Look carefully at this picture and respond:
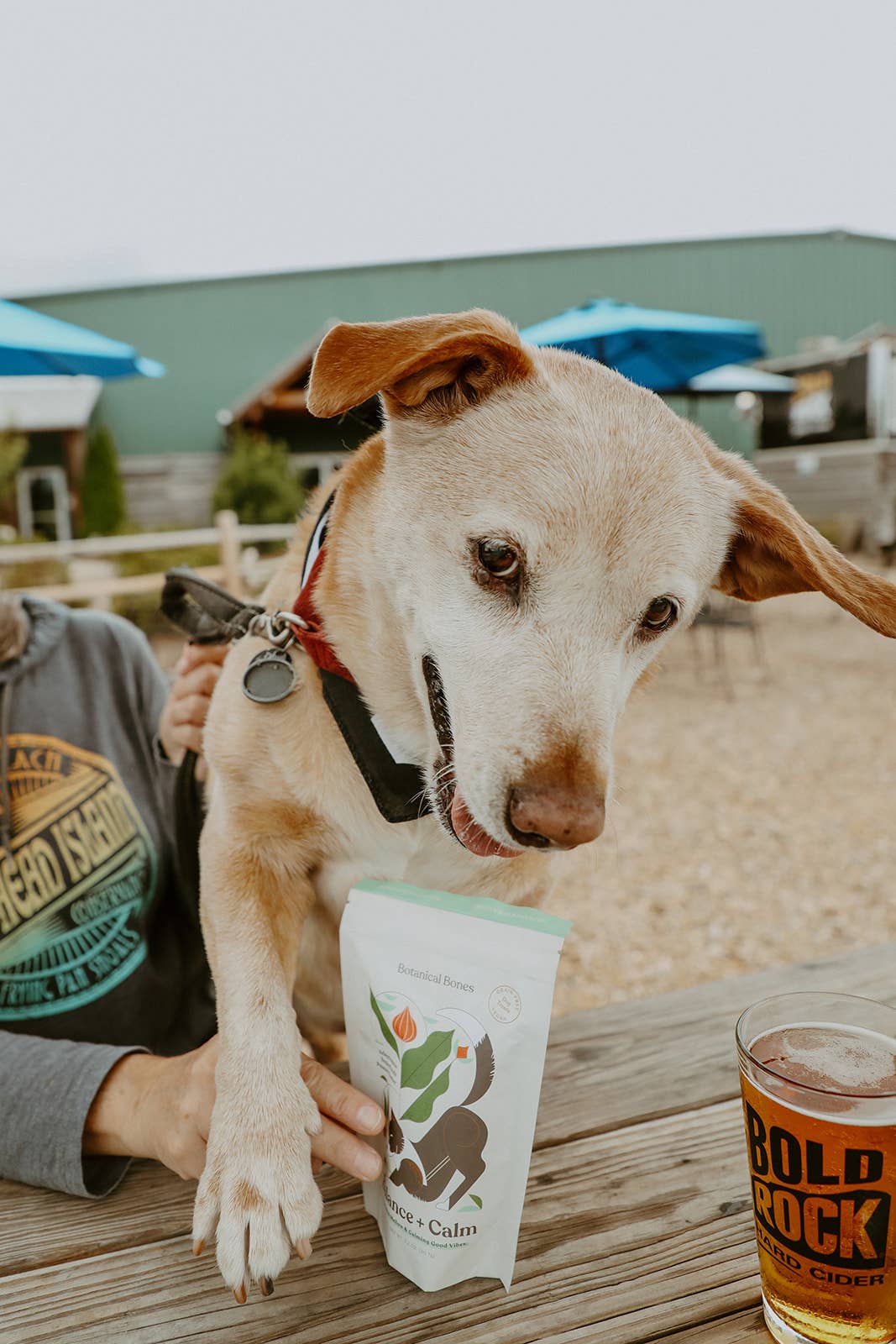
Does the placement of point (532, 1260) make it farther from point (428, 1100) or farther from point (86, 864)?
point (86, 864)

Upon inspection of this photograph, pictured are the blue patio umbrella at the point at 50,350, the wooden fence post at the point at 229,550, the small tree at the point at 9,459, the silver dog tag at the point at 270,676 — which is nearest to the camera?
the silver dog tag at the point at 270,676

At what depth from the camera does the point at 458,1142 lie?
2.63 ft

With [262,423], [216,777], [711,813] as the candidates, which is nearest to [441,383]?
[216,777]

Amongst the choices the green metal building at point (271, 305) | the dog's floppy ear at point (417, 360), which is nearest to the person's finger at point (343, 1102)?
the dog's floppy ear at point (417, 360)

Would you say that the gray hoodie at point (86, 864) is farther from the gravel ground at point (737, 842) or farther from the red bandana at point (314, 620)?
the gravel ground at point (737, 842)

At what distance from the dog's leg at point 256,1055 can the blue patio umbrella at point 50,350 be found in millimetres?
3969

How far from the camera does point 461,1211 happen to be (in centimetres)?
80

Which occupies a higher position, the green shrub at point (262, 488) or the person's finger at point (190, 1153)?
the person's finger at point (190, 1153)

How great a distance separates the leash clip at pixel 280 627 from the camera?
4.31 feet

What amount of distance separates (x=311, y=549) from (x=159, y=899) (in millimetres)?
762

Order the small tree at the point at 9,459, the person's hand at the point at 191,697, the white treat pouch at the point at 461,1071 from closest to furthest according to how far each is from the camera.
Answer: the white treat pouch at the point at 461,1071 < the person's hand at the point at 191,697 < the small tree at the point at 9,459

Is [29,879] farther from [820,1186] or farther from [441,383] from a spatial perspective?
[820,1186]

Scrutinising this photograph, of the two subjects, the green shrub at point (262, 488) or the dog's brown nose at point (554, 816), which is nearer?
the dog's brown nose at point (554, 816)

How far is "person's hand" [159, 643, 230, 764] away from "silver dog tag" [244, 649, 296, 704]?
363mm
